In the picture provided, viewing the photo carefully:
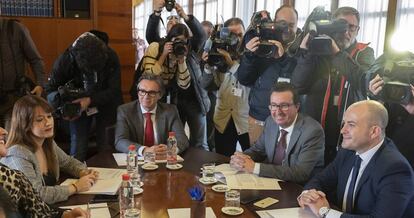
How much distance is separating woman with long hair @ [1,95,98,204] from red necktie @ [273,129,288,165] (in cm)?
106

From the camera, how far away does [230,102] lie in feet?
11.2

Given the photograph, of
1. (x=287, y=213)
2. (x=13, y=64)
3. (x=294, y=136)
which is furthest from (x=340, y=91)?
(x=13, y=64)

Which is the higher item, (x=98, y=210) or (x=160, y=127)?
(x=160, y=127)

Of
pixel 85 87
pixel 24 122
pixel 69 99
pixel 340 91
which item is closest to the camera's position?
pixel 24 122

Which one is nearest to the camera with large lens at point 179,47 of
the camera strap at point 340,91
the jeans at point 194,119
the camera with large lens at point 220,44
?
the camera with large lens at point 220,44

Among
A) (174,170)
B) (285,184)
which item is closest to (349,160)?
(285,184)

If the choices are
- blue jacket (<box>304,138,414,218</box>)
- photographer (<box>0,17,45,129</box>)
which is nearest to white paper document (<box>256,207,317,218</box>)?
blue jacket (<box>304,138,414,218</box>)

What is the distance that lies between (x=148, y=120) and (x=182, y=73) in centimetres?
59

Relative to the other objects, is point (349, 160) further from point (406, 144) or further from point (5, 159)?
point (5, 159)

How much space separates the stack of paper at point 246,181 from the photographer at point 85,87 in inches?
52.3

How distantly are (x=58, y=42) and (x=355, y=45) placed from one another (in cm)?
280

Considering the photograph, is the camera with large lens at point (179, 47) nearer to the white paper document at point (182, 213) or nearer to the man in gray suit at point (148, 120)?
the man in gray suit at point (148, 120)

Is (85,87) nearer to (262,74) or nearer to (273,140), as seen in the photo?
(262,74)

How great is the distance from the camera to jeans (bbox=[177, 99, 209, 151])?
3.36 metres
